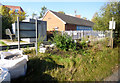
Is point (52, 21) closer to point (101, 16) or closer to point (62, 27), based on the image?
point (62, 27)

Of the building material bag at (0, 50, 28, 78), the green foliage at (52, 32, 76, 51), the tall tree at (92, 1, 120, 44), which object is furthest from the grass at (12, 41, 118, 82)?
the tall tree at (92, 1, 120, 44)

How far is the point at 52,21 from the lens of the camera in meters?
23.5

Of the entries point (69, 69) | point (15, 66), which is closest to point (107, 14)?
point (69, 69)

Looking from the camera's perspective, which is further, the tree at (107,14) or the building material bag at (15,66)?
the tree at (107,14)

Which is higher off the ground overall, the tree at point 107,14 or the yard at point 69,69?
the tree at point 107,14

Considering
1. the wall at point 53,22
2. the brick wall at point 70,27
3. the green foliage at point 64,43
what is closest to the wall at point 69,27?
the brick wall at point 70,27

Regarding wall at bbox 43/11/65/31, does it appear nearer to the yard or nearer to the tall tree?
the tall tree

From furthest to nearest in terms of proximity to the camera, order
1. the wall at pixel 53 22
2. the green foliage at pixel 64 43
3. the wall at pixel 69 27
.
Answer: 1. the wall at pixel 53 22
2. the wall at pixel 69 27
3. the green foliage at pixel 64 43

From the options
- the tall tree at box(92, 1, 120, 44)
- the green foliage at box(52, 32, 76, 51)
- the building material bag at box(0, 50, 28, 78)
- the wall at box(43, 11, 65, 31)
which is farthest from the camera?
the wall at box(43, 11, 65, 31)

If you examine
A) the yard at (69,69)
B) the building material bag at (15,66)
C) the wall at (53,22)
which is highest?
the wall at (53,22)

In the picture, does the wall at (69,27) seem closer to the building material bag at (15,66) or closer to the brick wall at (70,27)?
the brick wall at (70,27)

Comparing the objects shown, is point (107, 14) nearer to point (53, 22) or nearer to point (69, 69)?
point (69, 69)

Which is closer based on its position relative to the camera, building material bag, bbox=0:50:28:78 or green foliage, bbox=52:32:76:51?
building material bag, bbox=0:50:28:78

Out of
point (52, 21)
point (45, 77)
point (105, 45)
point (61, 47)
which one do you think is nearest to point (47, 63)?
point (45, 77)
